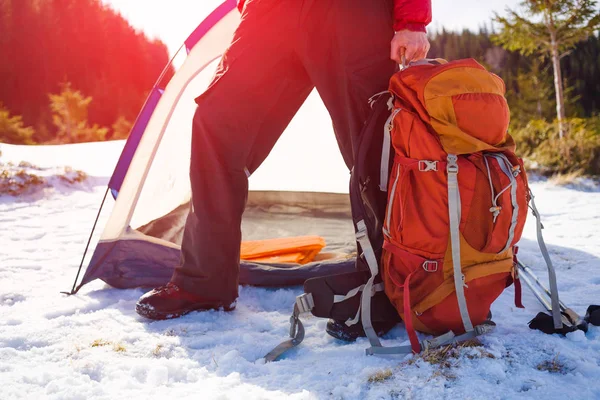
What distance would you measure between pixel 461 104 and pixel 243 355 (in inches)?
41.3

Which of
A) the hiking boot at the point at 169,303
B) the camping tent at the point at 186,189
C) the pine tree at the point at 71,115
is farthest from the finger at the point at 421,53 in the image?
the pine tree at the point at 71,115

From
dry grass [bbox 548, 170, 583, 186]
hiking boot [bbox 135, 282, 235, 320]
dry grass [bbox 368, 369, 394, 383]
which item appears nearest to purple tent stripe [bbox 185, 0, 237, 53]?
hiking boot [bbox 135, 282, 235, 320]

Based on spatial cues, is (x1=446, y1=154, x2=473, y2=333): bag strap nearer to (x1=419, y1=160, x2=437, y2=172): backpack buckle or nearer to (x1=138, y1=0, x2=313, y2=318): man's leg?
(x1=419, y1=160, x2=437, y2=172): backpack buckle

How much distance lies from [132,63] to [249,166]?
29.9m

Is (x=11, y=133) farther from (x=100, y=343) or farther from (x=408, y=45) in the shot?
(x=408, y=45)

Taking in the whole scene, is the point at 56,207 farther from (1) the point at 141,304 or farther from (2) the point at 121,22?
(2) the point at 121,22

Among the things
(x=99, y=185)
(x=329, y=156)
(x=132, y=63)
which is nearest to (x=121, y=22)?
(x=132, y=63)

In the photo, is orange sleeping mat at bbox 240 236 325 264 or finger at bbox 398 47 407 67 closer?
finger at bbox 398 47 407 67

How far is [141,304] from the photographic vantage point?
1.78 m

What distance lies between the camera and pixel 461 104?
54.1 inches

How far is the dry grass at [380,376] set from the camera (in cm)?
126

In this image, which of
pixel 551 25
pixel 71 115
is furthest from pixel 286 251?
pixel 71 115

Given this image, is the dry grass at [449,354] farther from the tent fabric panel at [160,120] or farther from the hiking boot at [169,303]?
the tent fabric panel at [160,120]

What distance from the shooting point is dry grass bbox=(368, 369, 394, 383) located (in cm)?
126
